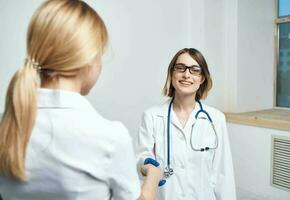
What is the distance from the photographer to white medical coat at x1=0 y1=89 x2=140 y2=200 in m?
0.60

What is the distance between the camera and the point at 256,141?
215 centimetres

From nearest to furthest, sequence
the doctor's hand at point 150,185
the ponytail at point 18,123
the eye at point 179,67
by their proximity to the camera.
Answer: the ponytail at point 18,123, the doctor's hand at point 150,185, the eye at point 179,67

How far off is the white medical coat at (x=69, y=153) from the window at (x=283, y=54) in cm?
228

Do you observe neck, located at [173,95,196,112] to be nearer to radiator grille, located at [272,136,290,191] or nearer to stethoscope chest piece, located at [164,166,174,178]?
stethoscope chest piece, located at [164,166,174,178]

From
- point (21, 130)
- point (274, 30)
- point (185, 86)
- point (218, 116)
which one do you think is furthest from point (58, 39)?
point (274, 30)

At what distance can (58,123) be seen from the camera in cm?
61

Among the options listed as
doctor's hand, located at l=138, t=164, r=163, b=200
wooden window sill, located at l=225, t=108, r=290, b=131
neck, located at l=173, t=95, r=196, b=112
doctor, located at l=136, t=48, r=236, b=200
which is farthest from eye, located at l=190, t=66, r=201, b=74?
wooden window sill, located at l=225, t=108, r=290, b=131

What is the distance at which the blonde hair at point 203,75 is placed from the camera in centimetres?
151

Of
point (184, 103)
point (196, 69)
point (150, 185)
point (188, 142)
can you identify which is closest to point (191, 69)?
point (196, 69)

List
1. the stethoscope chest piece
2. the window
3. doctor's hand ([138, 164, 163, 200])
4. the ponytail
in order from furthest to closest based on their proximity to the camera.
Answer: the window
the stethoscope chest piece
doctor's hand ([138, 164, 163, 200])
the ponytail

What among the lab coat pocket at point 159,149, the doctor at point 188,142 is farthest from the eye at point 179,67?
the lab coat pocket at point 159,149

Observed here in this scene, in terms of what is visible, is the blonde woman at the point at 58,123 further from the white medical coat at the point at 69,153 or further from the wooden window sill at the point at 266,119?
the wooden window sill at the point at 266,119

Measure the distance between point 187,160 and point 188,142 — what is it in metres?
0.09

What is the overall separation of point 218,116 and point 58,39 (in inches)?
44.9
